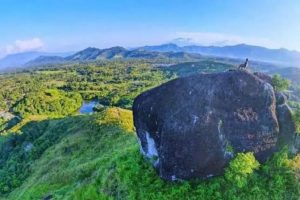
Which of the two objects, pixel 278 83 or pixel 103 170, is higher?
pixel 278 83

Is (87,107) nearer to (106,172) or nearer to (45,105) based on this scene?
(45,105)

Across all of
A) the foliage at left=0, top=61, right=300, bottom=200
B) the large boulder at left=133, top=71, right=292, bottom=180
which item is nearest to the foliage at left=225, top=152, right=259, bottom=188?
the foliage at left=0, top=61, right=300, bottom=200

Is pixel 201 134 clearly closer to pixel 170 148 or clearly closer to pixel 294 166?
pixel 170 148

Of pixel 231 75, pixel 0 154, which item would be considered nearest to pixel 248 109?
pixel 231 75

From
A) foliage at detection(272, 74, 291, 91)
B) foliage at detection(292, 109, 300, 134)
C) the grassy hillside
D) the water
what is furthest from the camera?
the water

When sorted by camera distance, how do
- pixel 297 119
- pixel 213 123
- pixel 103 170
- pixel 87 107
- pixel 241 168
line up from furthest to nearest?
pixel 87 107 → pixel 103 170 → pixel 297 119 → pixel 213 123 → pixel 241 168

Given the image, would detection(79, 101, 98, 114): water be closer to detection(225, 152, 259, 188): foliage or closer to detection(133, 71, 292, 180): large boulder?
detection(133, 71, 292, 180): large boulder

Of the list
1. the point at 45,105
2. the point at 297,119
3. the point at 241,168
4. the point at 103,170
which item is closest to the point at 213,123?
the point at 241,168

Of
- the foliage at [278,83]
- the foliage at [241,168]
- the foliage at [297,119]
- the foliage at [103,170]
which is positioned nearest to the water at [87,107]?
the foliage at [103,170]
